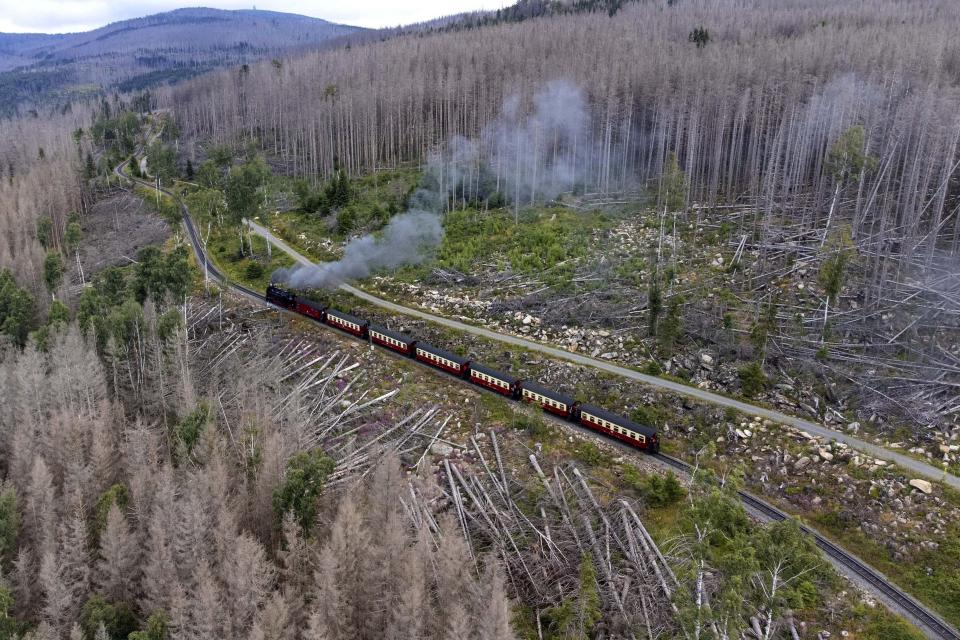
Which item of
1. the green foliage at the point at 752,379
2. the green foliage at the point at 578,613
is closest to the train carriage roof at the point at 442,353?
the green foliage at the point at 752,379

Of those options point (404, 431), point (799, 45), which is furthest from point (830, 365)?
point (799, 45)

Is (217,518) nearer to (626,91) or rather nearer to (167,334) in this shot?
(167,334)

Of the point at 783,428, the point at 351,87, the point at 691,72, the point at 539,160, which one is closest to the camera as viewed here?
the point at 783,428

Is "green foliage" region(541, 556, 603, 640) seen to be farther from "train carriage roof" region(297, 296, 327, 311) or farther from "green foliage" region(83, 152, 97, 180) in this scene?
"green foliage" region(83, 152, 97, 180)

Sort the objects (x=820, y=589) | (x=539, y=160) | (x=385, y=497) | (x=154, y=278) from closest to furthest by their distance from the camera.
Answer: (x=820, y=589)
(x=385, y=497)
(x=154, y=278)
(x=539, y=160)

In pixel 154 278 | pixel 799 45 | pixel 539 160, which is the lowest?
pixel 154 278

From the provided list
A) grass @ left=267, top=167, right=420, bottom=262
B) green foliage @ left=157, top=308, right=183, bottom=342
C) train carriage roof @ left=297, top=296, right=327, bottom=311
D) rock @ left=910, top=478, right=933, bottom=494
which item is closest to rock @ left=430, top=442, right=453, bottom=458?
train carriage roof @ left=297, top=296, right=327, bottom=311
